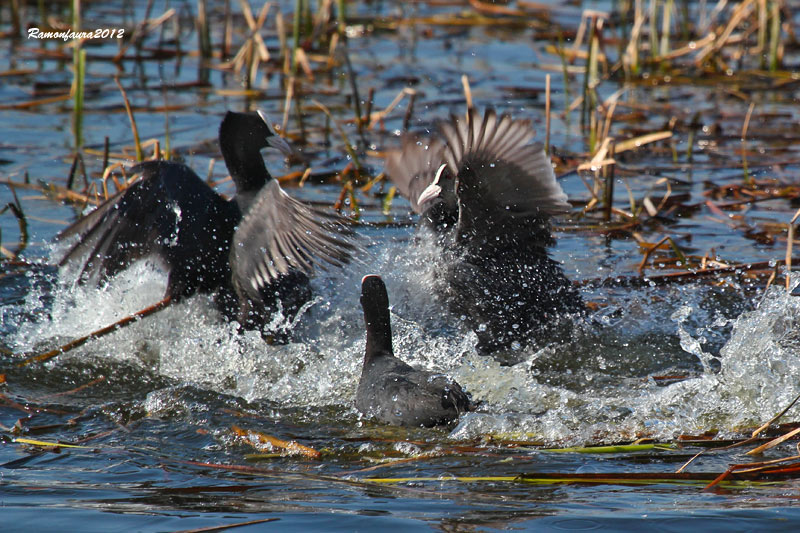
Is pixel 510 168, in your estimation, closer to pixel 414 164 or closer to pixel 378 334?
pixel 414 164

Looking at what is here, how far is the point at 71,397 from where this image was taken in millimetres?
3443

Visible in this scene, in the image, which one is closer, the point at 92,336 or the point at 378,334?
the point at 378,334

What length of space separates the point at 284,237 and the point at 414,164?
989mm

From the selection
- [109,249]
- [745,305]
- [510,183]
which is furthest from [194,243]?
[745,305]

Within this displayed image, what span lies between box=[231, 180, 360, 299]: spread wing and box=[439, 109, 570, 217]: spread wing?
22.0 inches

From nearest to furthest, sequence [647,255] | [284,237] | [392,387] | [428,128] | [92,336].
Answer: [392,387]
[284,237]
[92,336]
[647,255]
[428,128]

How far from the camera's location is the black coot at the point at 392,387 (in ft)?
9.96

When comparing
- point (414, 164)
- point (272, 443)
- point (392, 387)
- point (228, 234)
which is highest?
point (414, 164)

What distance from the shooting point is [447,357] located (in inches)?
147

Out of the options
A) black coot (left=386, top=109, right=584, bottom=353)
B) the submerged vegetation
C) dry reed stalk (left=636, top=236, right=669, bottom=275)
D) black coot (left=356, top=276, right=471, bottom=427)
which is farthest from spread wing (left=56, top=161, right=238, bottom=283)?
dry reed stalk (left=636, top=236, right=669, bottom=275)

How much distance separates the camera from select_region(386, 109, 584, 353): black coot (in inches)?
151

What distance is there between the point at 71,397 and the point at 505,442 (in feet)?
4.98

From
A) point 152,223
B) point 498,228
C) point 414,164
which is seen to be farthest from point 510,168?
point 152,223

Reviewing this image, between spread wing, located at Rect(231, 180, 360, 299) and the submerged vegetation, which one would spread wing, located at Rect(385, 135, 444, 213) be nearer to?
the submerged vegetation
